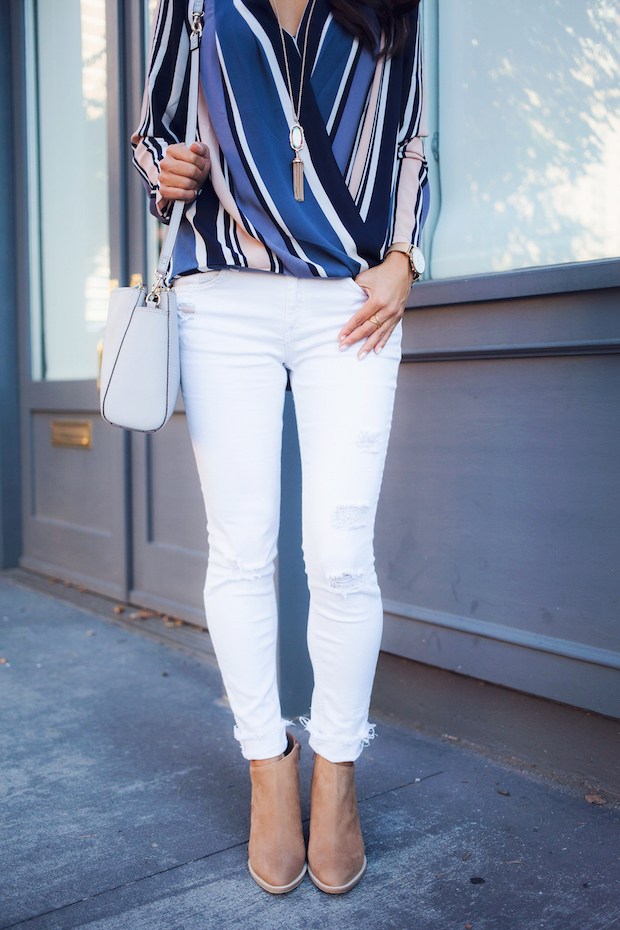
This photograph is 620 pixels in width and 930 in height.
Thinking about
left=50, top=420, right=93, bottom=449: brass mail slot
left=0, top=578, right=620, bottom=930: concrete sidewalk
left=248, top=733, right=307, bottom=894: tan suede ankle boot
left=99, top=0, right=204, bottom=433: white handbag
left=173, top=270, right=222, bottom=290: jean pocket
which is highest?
left=173, top=270, right=222, bottom=290: jean pocket

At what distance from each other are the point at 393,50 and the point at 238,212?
1.27 ft

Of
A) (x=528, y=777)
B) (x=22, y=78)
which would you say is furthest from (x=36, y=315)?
(x=528, y=777)

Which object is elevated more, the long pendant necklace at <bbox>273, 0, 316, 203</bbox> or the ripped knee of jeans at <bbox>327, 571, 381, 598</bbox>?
the long pendant necklace at <bbox>273, 0, 316, 203</bbox>

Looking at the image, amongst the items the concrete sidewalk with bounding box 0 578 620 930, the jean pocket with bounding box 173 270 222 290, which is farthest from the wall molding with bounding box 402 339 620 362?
the concrete sidewalk with bounding box 0 578 620 930

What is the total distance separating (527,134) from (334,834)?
1.54 metres

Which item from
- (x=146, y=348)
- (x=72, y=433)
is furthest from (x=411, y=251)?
(x=72, y=433)

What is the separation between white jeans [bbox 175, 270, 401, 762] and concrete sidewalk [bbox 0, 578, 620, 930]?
0.77 feet

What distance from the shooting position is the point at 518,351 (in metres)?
1.65

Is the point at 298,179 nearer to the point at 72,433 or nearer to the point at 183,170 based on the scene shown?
the point at 183,170

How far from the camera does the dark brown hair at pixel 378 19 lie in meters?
1.23

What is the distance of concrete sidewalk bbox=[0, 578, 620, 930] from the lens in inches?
46.3

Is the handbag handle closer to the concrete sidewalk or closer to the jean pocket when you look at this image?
the jean pocket

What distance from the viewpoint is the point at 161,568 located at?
9.06 feet

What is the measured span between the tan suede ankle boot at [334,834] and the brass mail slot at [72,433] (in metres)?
2.19
